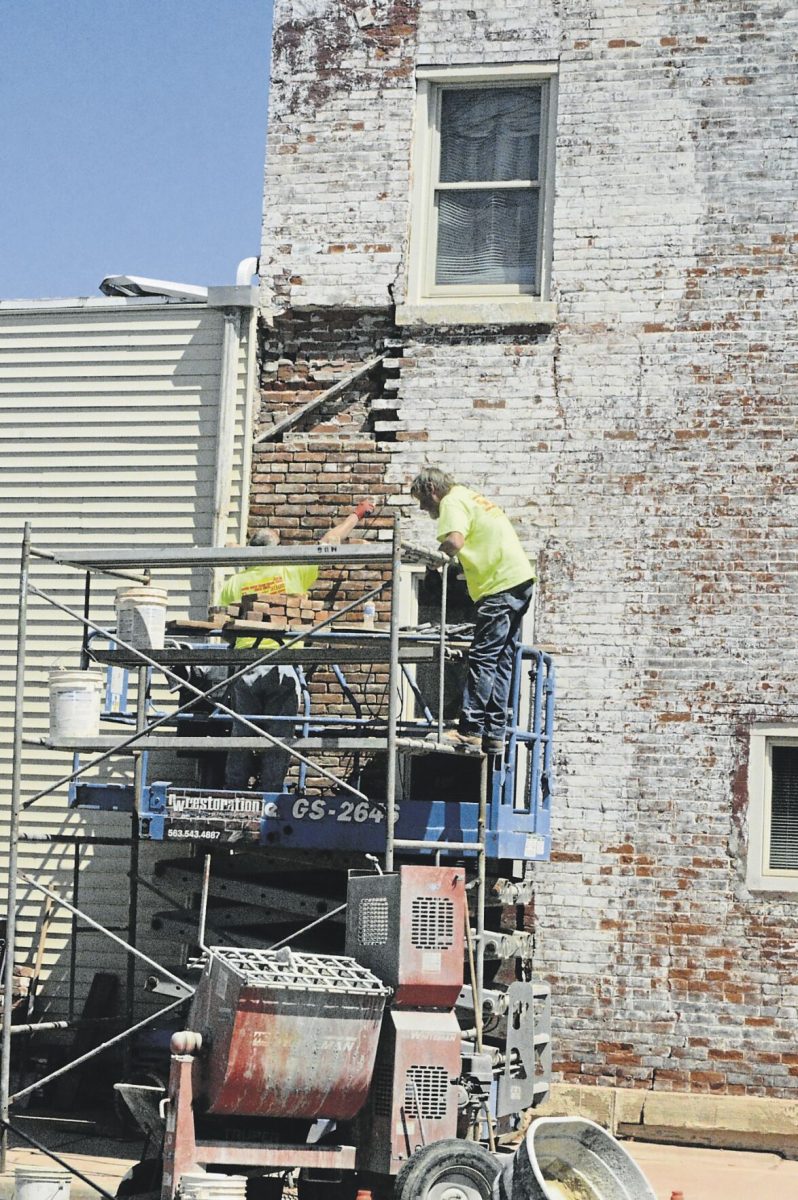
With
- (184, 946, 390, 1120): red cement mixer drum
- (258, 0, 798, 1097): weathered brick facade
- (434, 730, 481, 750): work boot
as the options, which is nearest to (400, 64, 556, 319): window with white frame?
(258, 0, 798, 1097): weathered brick facade

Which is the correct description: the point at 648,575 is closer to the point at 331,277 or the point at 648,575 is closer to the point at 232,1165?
the point at 331,277

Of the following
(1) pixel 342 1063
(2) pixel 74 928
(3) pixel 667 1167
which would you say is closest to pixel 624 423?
(3) pixel 667 1167

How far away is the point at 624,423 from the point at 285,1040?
18.5ft

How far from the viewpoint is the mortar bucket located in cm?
795

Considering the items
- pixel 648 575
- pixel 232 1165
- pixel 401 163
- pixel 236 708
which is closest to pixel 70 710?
pixel 236 708

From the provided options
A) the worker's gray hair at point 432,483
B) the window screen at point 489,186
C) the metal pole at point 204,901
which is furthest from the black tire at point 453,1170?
the window screen at point 489,186

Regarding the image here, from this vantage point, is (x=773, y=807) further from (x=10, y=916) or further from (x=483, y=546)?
(x=10, y=916)

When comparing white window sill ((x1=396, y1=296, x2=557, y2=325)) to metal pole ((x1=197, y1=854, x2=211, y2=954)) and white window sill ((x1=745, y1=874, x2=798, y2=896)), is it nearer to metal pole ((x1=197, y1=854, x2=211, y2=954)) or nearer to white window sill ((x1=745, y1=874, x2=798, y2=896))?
white window sill ((x1=745, y1=874, x2=798, y2=896))

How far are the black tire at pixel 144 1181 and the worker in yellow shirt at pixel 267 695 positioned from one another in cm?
279

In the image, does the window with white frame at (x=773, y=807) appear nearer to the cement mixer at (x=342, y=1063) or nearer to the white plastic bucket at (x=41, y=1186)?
the cement mixer at (x=342, y=1063)

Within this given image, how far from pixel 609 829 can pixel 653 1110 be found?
184 cm

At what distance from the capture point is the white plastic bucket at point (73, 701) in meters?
10.1

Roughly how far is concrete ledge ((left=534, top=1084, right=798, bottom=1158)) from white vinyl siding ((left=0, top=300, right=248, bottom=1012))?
11.8ft

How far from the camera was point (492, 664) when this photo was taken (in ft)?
33.3
